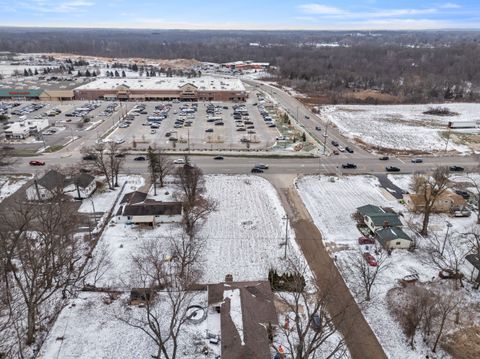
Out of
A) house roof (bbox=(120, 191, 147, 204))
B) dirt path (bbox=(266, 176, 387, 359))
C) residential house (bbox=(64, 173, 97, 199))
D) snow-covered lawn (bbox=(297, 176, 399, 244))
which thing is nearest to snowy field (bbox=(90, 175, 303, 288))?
dirt path (bbox=(266, 176, 387, 359))

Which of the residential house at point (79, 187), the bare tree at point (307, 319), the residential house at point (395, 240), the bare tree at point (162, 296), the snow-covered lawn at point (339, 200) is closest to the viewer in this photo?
the bare tree at point (307, 319)

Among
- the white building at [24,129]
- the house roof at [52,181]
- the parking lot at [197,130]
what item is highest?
the white building at [24,129]

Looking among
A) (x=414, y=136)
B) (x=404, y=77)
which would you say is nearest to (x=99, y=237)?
(x=414, y=136)

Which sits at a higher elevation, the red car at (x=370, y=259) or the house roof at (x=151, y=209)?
the house roof at (x=151, y=209)

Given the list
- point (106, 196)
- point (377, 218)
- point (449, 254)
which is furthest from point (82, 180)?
point (449, 254)

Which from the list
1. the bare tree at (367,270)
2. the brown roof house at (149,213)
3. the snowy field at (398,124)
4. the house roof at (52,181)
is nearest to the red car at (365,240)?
the bare tree at (367,270)

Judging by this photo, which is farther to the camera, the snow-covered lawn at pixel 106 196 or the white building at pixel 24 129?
the white building at pixel 24 129

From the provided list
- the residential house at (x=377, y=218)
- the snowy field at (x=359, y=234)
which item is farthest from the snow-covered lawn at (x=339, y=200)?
the residential house at (x=377, y=218)

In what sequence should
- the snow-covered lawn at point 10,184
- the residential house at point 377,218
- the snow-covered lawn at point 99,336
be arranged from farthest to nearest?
the snow-covered lawn at point 10,184
the residential house at point 377,218
the snow-covered lawn at point 99,336

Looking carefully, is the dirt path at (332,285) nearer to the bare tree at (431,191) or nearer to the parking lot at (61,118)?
the bare tree at (431,191)
